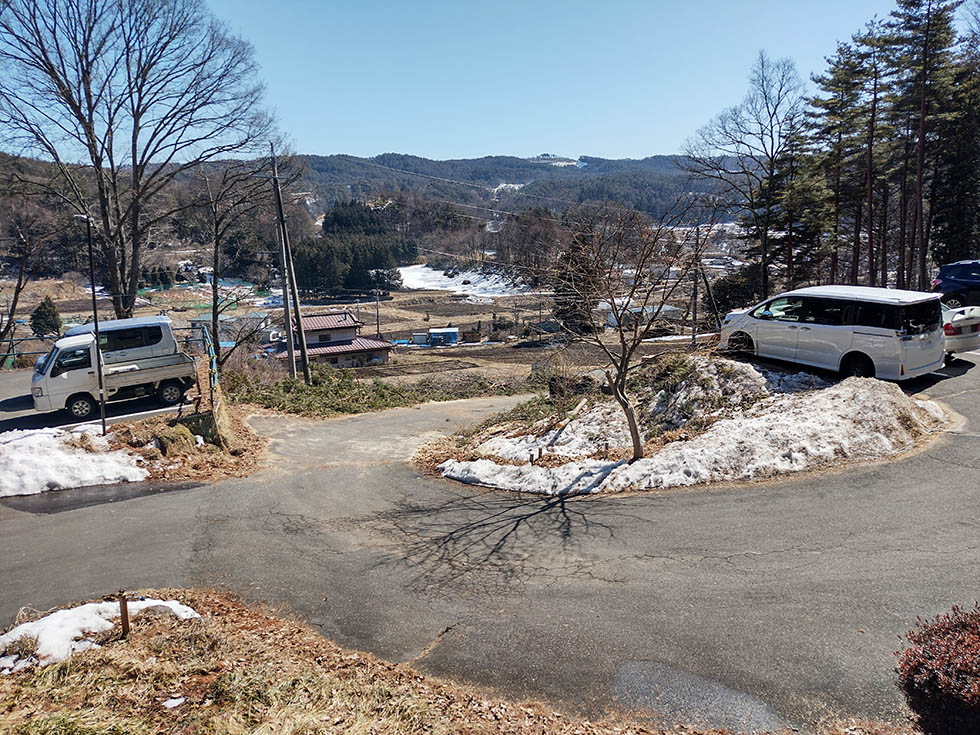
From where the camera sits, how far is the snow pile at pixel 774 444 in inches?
369

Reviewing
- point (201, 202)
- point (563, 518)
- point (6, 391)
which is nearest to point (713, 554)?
point (563, 518)

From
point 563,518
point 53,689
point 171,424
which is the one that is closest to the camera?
point 53,689

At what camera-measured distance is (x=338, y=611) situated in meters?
6.80

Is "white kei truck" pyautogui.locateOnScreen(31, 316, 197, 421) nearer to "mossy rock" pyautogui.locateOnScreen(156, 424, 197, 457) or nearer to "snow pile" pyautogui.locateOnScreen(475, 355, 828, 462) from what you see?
"mossy rock" pyautogui.locateOnScreen(156, 424, 197, 457)

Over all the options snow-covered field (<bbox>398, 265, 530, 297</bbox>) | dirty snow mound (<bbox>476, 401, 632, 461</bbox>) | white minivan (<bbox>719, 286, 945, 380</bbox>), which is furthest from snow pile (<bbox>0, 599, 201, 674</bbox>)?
snow-covered field (<bbox>398, 265, 530, 297</bbox>)

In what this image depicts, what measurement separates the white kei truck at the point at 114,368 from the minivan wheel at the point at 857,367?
576 inches

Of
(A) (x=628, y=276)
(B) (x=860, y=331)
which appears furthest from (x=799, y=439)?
(A) (x=628, y=276)

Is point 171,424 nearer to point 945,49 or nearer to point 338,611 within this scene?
point 338,611

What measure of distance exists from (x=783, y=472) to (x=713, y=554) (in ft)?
8.61

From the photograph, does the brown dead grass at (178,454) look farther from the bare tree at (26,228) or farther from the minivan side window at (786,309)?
the bare tree at (26,228)

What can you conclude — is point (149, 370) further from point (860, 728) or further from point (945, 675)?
point (945, 675)

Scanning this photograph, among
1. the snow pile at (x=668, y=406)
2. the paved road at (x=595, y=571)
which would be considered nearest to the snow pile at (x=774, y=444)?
the paved road at (x=595, y=571)

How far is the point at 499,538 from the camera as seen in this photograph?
840cm

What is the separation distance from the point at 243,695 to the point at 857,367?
1117 centimetres
